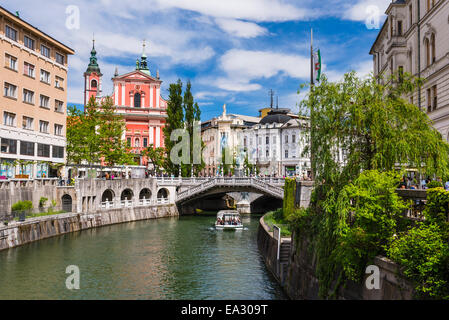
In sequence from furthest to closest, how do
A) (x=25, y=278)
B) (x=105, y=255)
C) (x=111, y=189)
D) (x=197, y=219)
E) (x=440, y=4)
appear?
(x=197, y=219) → (x=111, y=189) → (x=105, y=255) → (x=440, y=4) → (x=25, y=278)

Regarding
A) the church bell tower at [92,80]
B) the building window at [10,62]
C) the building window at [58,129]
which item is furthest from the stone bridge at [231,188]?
the church bell tower at [92,80]

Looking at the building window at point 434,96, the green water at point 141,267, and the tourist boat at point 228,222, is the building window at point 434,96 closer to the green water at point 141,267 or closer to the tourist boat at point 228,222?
the green water at point 141,267

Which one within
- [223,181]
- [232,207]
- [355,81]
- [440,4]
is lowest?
[232,207]

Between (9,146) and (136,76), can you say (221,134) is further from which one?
(9,146)

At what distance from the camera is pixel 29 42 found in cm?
4944

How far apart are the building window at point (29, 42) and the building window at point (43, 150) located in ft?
37.3

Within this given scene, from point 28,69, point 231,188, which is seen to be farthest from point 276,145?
point 28,69

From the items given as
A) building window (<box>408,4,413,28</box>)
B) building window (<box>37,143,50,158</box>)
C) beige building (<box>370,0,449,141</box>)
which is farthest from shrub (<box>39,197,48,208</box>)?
building window (<box>408,4,413,28</box>)

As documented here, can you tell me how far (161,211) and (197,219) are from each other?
604 cm

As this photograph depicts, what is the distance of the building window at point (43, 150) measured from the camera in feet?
169

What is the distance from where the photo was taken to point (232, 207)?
87.1 m

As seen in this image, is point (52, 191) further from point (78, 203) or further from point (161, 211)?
point (161, 211)

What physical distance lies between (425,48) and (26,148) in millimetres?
42375
